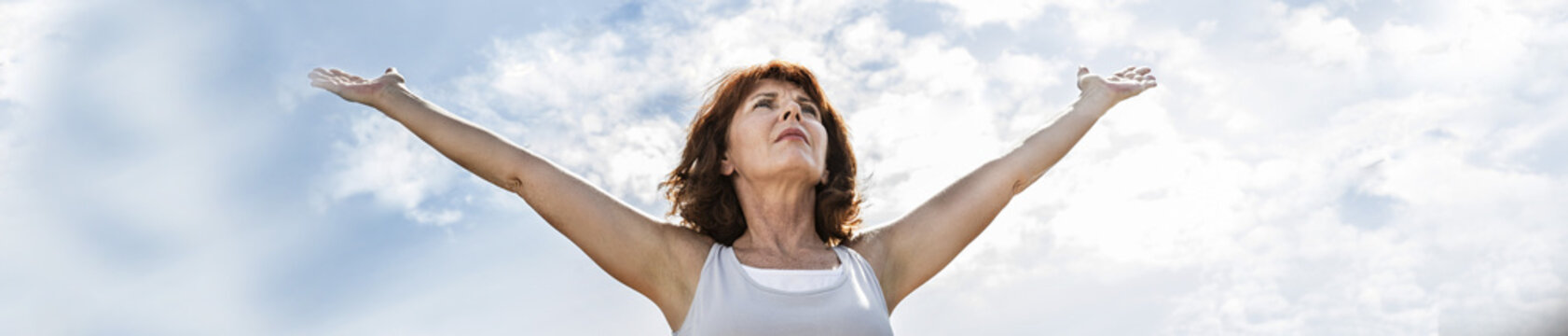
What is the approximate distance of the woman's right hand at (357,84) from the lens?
4.49 metres

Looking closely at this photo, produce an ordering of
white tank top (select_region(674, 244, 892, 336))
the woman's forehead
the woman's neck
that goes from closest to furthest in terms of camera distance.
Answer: white tank top (select_region(674, 244, 892, 336)) < the woman's neck < the woman's forehead

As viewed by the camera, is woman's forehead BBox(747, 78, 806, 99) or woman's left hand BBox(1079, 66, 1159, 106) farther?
woman's left hand BBox(1079, 66, 1159, 106)

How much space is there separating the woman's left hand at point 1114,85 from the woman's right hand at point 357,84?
11.3ft

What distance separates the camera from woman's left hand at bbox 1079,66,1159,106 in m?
5.72

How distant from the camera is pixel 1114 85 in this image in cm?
577

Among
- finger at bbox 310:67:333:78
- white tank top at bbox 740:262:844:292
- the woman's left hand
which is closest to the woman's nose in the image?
white tank top at bbox 740:262:844:292

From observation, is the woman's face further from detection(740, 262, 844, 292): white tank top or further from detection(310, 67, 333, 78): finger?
detection(310, 67, 333, 78): finger

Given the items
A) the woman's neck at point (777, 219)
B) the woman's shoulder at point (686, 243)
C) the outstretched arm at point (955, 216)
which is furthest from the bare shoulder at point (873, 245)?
the woman's shoulder at point (686, 243)

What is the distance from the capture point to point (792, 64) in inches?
198

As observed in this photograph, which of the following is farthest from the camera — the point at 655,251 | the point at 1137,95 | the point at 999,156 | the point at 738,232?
the point at 1137,95

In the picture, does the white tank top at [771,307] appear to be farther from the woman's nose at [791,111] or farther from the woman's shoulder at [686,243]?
the woman's nose at [791,111]

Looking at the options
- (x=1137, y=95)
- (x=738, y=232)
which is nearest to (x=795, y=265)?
(x=738, y=232)

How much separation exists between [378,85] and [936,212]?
2492 millimetres

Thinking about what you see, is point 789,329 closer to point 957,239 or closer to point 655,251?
point 655,251
